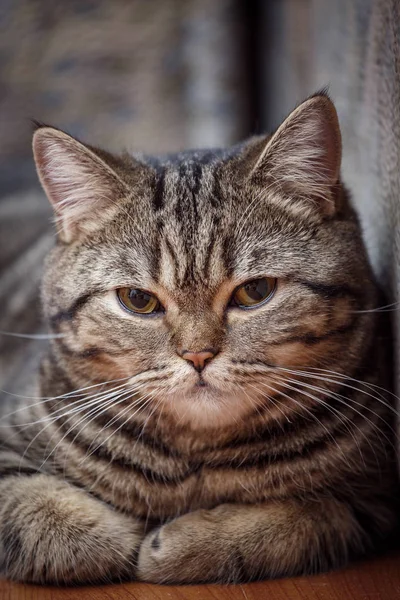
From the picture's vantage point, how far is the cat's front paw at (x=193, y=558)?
4.56 feet

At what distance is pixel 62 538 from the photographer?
1414 millimetres

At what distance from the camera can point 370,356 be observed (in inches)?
61.9

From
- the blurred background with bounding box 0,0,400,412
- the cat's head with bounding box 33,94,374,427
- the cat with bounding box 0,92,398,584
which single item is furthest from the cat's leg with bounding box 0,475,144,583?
the blurred background with bounding box 0,0,400,412

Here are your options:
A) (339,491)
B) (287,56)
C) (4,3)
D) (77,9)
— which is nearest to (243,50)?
(287,56)

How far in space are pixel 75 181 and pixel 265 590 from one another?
0.85m

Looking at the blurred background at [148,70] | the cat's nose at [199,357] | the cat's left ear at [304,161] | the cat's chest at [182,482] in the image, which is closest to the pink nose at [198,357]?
the cat's nose at [199,357]

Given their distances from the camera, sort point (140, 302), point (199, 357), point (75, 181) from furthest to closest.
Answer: point (75, 181)
point (140, 302)
point (199, 357)

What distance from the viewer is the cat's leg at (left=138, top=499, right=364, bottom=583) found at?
1393mm

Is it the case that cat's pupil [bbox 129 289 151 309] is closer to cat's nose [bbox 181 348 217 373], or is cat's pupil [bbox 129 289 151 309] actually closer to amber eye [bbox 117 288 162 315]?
amber eye [bbox 117 288 162 315]

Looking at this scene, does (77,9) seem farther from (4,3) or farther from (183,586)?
(183,586)

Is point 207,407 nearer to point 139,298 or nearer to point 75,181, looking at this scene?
point 139,298

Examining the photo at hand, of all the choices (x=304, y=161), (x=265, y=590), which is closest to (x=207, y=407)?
(x=265, y=590)

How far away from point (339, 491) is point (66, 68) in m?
2.85

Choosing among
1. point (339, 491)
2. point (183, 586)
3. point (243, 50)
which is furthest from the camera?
point (243, 50)
